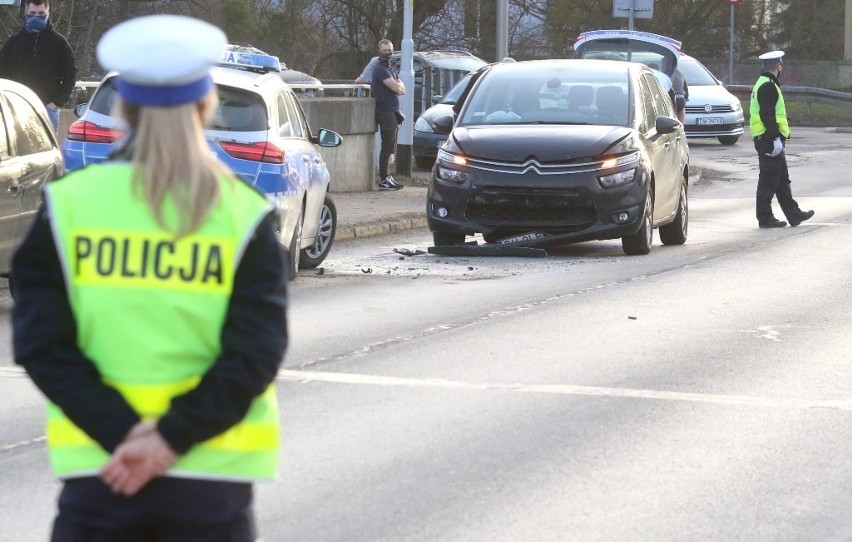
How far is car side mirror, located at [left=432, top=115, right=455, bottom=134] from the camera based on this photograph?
15109 millimetres

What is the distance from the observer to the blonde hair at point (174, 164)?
2867 mm

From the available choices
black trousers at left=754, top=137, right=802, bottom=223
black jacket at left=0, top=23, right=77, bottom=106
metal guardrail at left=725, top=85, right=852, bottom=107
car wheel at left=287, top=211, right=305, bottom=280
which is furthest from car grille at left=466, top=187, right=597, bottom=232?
metal guardrail at left=725, top=85, right=852, bottom=107

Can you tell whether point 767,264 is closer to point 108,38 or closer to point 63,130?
point 63,130

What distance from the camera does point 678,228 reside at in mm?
16422

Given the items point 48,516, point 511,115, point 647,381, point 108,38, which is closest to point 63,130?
point 511,115

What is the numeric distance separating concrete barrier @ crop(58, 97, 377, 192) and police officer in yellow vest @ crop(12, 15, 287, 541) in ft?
57.0

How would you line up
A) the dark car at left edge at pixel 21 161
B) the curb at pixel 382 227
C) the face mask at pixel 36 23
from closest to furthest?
the dark car at left edge at pixel 21 161 < the face mask at pixel 36 23 < the curb at pixel 382 227

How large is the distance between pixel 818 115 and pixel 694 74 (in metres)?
13.3

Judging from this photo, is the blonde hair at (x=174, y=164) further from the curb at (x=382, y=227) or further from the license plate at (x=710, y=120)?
the license plate at (x=710, y=120)

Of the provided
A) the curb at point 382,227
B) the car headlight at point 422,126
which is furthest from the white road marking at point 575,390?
the car headlight at point 422,126

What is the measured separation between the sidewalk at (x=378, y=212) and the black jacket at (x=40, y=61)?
11.1 ft

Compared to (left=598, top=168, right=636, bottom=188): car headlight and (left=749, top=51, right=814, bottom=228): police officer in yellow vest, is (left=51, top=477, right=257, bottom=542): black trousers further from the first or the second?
(left=749, top=51, right=814, bottom=228): police officer in yellow vest

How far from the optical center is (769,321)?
35.2ft

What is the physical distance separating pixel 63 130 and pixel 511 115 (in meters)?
5.12
